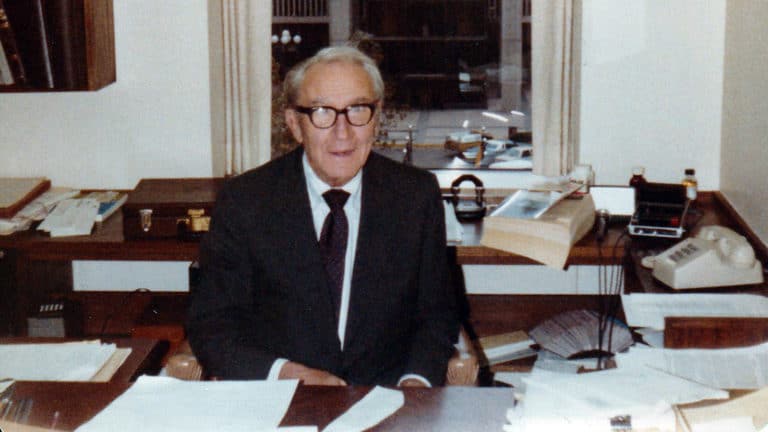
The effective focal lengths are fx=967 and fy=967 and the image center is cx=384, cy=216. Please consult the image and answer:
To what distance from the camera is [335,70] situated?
2.11 meters

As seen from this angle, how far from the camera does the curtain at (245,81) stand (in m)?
3.50

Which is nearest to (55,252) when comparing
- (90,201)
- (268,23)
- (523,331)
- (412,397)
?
(90,201)

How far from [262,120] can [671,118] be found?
1503mm

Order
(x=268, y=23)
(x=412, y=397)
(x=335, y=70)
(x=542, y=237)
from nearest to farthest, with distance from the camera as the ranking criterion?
(x=412, y=397), (x=335, y=70), (x=542, y=237), (x=268, y=23)

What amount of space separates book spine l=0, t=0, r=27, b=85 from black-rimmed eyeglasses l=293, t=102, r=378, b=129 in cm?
149

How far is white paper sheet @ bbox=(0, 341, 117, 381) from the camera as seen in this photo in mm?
1727

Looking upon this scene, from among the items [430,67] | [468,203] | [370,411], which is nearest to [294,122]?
[370,411]

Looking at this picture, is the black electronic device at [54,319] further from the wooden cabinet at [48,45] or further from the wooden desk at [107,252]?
the wooden cabinet at [48,45]

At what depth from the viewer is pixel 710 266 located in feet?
8.57

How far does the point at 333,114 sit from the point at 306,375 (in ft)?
1.86

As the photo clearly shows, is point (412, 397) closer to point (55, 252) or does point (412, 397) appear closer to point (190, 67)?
point (55, 252)

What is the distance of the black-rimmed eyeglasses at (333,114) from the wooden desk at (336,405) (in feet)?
2.24

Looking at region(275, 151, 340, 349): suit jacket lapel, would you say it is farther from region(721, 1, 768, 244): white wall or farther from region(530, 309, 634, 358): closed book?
region(721, 1, 768, 244): white wall

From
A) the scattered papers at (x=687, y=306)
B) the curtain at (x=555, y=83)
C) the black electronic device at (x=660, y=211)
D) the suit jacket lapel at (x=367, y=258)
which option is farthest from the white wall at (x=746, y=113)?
the suit jacket lapel at (x=367, y=258)
